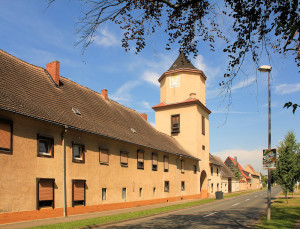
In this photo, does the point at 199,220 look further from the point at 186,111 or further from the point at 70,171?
the point at 186,111

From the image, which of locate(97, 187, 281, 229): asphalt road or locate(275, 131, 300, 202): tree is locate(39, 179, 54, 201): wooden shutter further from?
locate(275, 131, 300, 202): tree

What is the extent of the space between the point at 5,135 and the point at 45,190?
377cm

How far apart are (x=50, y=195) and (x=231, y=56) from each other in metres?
12.8

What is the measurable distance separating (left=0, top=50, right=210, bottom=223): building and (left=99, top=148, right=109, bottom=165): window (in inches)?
2.8

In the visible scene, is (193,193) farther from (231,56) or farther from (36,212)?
(231,56)

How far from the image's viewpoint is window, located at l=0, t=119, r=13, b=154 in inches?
525

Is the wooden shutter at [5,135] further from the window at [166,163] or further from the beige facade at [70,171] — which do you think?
the window at [166,163]

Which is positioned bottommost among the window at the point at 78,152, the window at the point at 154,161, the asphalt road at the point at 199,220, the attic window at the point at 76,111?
the asphalt road at the point at 199,220

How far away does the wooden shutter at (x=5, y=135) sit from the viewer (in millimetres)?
13337

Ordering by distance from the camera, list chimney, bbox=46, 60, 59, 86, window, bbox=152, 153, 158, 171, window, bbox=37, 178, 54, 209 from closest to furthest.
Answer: window, bbox=37, 178, 54, 209 < chimney, bbox=46, 60, 59, 86 < window, bbox=152, 153, 158, 171

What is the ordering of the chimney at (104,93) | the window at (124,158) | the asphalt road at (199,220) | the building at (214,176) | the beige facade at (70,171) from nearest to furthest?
the asphalt road at (199,220) < the beige facade at (70,171) < the window at (124,158) < the chimney at (104,93) < the building at (214,176)

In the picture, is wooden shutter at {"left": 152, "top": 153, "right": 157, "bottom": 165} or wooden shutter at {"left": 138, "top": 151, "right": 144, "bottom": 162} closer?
wooden shutter at {"left": 138, "top": 151, "right": 144, "bottom": 162}

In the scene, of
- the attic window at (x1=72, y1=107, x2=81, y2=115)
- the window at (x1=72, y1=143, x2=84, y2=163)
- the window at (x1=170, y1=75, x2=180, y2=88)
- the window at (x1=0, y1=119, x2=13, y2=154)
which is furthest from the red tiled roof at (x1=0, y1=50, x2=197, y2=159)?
the window at (x1=170, y1=75, x2=180, y2=88)

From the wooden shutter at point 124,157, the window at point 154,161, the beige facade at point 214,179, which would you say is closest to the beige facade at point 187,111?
the beige facade at point 214,179
